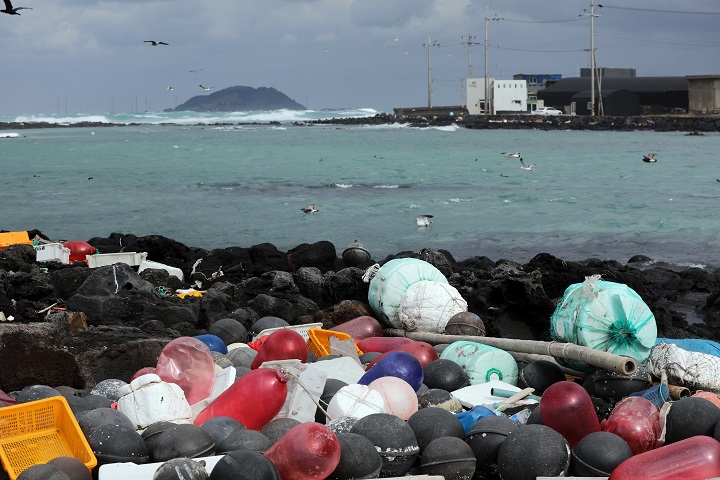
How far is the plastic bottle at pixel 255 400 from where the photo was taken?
523 centimetres

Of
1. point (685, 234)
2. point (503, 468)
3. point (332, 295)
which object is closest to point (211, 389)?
point (503, 468)

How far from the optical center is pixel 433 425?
5.04 m

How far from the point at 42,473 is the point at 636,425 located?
2.97 m

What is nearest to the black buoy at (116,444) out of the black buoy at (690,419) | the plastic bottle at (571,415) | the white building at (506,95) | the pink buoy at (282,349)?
the pink buoy at (282,349)

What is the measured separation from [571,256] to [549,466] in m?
12.1

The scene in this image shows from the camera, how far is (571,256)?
16344mm

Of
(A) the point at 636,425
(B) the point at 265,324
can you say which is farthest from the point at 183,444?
(B) the point at 265,324

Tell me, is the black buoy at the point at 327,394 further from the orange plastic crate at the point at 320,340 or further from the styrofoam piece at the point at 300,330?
the styrofoam piece at the point at 300,330

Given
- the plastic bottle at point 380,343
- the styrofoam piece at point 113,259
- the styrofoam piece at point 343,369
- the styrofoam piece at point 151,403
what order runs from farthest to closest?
the styrofoam piece at point 113,259 → the plastic bottle at point 380,343 → the styrofoam piece at point 343,369 → the styrofoam piece at point 151,403

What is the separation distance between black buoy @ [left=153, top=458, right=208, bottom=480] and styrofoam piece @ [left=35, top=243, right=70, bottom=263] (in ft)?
26.6

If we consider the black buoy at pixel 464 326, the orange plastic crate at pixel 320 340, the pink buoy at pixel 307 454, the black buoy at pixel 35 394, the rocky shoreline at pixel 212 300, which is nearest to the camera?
the pink buoy at pixel 307 454

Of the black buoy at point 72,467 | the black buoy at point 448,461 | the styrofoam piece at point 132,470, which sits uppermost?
the black buoy at point 72,467

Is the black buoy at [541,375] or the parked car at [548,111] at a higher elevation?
the parked car at [548,111]

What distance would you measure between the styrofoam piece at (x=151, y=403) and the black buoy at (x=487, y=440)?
1616 millimetres
